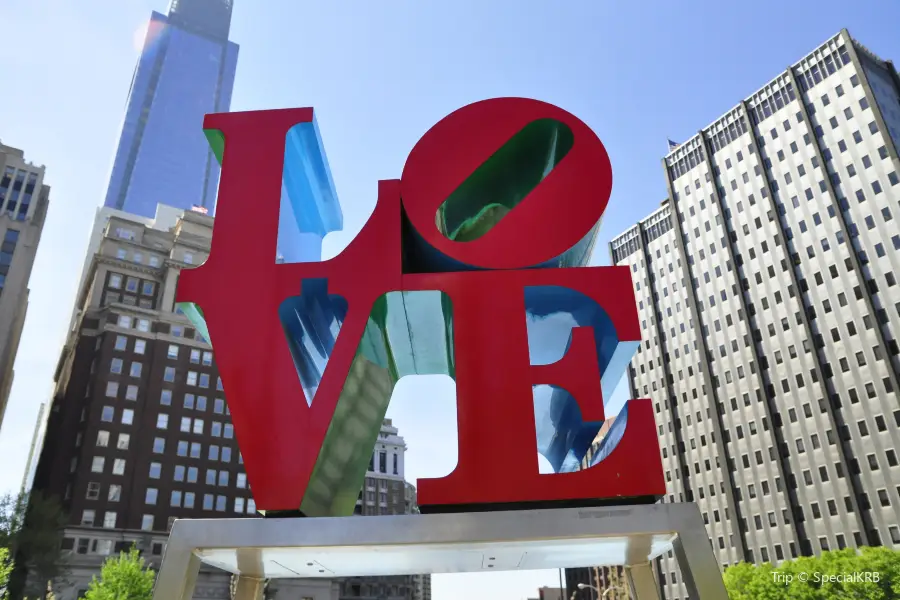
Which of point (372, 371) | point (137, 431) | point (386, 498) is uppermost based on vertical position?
point (137, 431)

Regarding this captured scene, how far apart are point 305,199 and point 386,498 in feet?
352

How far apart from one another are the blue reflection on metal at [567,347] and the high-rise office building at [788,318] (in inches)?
2503

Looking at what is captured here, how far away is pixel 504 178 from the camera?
429 inches

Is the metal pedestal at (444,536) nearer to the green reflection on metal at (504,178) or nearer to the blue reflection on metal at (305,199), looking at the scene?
the blue reflection on metal at (305,199)

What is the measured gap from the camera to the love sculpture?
7.82m

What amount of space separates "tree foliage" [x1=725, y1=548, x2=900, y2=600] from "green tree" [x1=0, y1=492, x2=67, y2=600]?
60919 mm

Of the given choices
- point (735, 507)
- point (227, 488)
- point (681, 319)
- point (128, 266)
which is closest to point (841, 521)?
point (735, 507)

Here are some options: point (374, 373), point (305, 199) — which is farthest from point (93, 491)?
point (374, 373)

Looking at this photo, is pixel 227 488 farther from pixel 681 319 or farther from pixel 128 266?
pixel 681 319

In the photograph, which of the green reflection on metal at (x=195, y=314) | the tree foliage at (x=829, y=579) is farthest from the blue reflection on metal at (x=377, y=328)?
the tree foliage at (x=829, y=579)

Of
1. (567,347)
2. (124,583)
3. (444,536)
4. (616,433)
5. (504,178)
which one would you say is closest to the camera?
(444,536)

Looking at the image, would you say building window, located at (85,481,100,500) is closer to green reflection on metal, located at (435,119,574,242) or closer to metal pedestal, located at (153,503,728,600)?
green reflection on metal, located at (435,119,574,242)

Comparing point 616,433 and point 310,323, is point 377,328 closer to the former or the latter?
point 310,323

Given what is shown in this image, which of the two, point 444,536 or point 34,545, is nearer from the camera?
point 444,536
